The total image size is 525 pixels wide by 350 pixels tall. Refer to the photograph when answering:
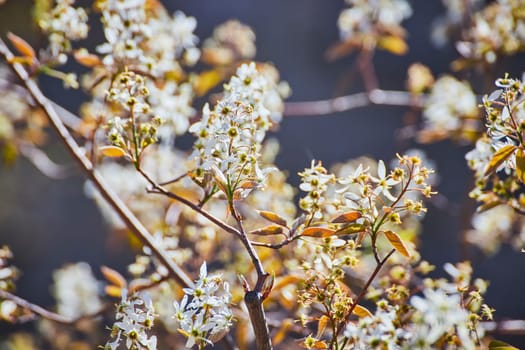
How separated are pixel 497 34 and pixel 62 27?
1001 millimetres

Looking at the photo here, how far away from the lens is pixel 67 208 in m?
3.12

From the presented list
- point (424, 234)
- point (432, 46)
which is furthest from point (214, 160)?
point (432, 46)

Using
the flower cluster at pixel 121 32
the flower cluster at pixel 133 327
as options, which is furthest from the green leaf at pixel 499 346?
the flower cluster at pixel 121 32

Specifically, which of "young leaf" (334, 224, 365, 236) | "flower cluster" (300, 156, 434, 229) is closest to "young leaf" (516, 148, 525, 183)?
"flower cluster" (300, 156, 434, 229)

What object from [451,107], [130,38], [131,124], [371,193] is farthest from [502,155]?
[451,107]

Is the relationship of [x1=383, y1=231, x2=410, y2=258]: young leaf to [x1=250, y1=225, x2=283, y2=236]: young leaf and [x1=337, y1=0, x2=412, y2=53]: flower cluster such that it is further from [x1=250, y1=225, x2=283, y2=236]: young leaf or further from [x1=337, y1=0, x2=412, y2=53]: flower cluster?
[x1=337, y1=0, x2=412, y2=53]: flower cluster

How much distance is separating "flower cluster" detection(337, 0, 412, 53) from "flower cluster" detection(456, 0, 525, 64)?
21 centimetres

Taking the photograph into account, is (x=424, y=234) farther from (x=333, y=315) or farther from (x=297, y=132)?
(x=333, y=315)

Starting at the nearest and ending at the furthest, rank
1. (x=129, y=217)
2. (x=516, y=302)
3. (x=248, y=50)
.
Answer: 1. (x=129, y=217)
2. (x=248, y=50)
3. (x=516, y=302)

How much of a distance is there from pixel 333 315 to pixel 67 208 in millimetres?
2689

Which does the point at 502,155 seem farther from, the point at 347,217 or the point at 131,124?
the point at 131,124

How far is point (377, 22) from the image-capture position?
1.54 meters

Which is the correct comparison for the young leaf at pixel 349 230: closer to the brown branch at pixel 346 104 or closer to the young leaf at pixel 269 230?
the young leaf at pixel 269 230

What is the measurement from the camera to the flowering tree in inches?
27.3
